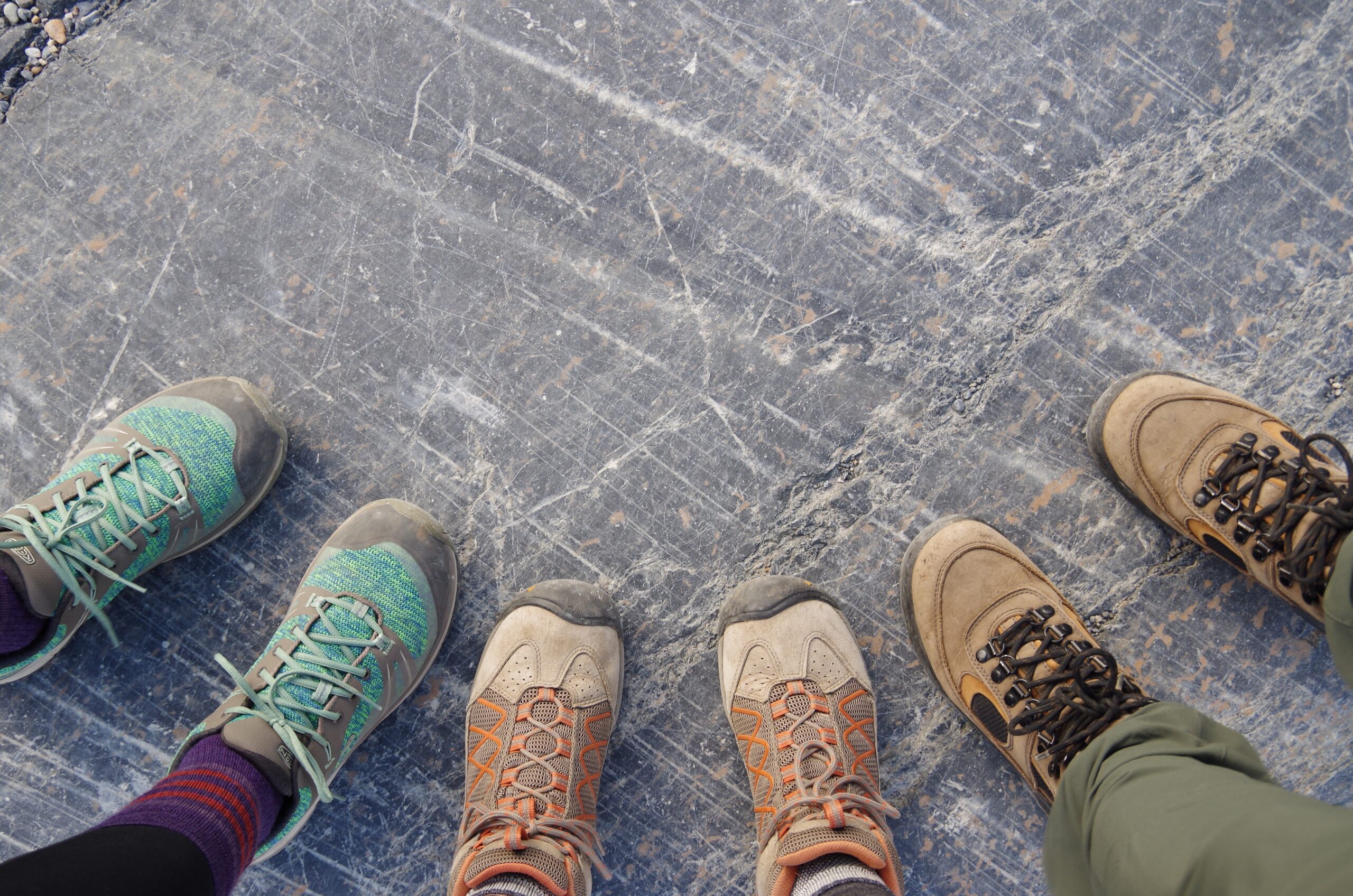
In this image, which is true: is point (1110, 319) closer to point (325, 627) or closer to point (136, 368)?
point (325, 627)

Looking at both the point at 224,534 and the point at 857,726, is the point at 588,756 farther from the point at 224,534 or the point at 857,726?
the point at 224,534

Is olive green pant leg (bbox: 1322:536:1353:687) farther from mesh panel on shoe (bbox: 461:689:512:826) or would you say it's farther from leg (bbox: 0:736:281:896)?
leg (bbox: 0:736:281:896)

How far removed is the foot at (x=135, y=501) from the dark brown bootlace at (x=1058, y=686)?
176 cm

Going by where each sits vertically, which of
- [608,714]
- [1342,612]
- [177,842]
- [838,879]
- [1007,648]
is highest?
[1342,612]

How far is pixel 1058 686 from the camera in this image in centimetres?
154

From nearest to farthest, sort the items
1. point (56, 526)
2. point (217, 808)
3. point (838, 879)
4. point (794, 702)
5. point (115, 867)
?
point (115, 867) → point (217, 808) → point (838, 879) → point (56, 526) → point (794, 702)

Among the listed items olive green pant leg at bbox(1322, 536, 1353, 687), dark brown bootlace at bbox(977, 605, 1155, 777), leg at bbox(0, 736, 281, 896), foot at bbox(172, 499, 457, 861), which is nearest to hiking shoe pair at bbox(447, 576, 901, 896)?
foot at bbox(172, 499, 457, 861)

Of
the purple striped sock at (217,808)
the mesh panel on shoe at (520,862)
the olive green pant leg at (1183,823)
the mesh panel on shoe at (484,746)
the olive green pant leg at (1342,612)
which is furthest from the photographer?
the mesh panel on shoe at (484,746)

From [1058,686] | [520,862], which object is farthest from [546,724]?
[1058,686]

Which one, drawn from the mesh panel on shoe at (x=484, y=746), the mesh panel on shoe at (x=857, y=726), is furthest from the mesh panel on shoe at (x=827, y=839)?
the mesh panel on shoe at (x=484, y=746)

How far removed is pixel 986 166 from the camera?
172 cm

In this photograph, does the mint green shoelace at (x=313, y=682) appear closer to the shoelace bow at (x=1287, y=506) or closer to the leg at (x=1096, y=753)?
the leg at (x=1096, y=753)

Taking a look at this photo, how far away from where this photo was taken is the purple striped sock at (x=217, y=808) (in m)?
1.22

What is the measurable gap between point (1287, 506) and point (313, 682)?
2174mm
